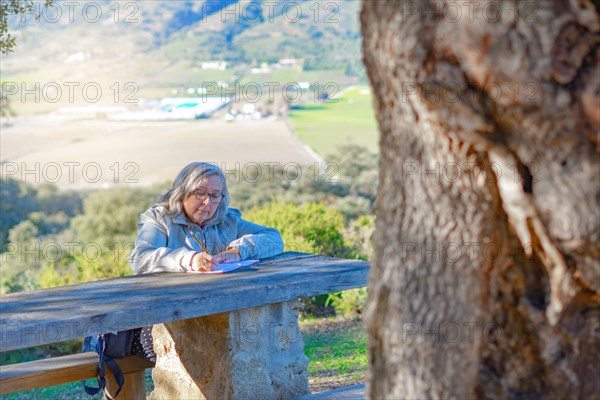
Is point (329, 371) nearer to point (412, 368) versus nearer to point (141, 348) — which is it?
point (141, 348)

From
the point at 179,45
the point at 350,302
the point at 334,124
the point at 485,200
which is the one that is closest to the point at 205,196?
the point at 485,200

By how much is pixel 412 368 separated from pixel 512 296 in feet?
1.20

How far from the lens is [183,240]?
15.4 feet

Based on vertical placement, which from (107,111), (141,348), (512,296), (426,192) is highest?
(107,111)

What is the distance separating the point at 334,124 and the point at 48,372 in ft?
73.5

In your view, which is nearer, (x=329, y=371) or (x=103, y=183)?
(x=329, y=371)

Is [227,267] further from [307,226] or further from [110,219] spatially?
[110,219]

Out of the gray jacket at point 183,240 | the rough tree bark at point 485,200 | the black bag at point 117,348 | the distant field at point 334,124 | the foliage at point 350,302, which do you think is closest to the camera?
the rough tree bark at point 485,200

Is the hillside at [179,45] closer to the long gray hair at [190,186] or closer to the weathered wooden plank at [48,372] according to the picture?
the long gray hair at [190,186]

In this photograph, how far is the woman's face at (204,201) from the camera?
4637mm

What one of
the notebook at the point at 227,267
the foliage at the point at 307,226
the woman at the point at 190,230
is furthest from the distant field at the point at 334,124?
the notebook at the point at 227,267

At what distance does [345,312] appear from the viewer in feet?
28.0

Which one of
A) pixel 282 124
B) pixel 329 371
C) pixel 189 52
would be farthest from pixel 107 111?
pixel 329 371

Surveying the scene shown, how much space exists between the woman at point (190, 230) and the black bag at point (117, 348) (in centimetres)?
36
